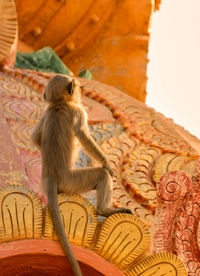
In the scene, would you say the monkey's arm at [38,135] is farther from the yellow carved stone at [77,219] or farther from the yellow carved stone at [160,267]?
the yellow carved stone at [160,267]

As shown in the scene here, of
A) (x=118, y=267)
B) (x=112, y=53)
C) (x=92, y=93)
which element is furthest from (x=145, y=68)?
(x=118, y=267)

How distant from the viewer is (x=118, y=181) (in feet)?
16.7

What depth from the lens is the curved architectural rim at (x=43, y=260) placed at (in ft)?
10.4

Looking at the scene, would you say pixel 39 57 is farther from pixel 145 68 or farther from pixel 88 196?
pixel 88 196

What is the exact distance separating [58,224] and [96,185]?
0.42 meters

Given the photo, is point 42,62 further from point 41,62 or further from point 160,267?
point 160,267

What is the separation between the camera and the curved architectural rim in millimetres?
3164

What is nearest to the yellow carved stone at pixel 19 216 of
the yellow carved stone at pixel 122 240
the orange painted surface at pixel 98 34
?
the yellow carved stone at pixel 122 240

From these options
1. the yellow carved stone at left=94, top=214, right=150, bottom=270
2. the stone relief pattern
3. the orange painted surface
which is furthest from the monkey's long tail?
the orange painted surface

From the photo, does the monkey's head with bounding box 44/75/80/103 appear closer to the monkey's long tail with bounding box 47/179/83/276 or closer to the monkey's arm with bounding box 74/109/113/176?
the monkey's arm with bounding box 74/109/113/176

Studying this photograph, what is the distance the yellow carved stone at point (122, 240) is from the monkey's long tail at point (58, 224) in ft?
0.80

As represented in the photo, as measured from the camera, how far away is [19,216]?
3.29 metres

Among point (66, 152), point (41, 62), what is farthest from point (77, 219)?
point (41, 62)

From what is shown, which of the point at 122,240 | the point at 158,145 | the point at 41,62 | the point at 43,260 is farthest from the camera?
the point at 41,62
